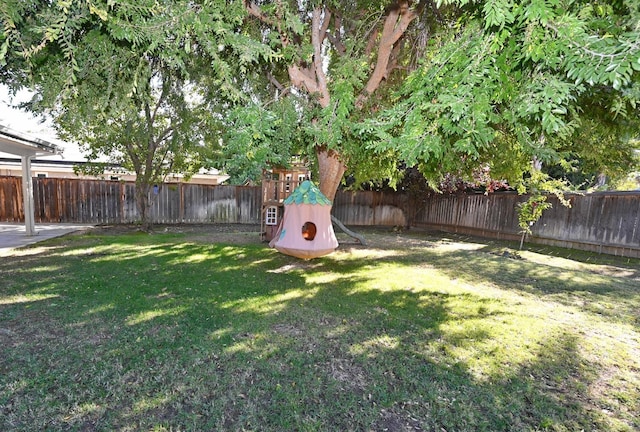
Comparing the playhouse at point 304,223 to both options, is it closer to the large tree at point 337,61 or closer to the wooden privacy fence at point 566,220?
the large tree at point 337,61

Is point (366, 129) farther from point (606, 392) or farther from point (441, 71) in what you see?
point (606, 392)

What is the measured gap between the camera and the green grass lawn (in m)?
2.23

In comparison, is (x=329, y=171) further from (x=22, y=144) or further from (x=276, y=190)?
(x=22, y=144)

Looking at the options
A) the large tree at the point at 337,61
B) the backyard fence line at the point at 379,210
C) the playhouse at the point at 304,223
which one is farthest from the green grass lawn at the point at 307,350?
the backyard fence line at the point at 379,210

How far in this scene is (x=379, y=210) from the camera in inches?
624

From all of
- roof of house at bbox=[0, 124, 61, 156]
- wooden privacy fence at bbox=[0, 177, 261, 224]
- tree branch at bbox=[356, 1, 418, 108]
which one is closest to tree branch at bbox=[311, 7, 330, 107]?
tree branch at bbox=[356, 1, 418, 108]

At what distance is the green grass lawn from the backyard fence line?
367cm

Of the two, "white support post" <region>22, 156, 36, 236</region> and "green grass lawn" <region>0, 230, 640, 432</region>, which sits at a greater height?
"white support post" <region>22, 156, 36, 236</region>

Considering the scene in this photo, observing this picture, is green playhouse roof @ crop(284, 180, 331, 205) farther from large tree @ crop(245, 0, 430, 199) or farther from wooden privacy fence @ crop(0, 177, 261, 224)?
wooden privacy fence @ crop(0, 177, 261, 224)

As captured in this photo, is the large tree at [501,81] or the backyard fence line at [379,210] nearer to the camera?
the large tree at [501,81]

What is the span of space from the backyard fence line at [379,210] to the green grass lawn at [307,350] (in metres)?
3.67

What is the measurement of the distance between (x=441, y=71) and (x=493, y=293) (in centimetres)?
409

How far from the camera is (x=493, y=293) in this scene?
16.8 feet

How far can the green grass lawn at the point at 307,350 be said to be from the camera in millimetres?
2229
